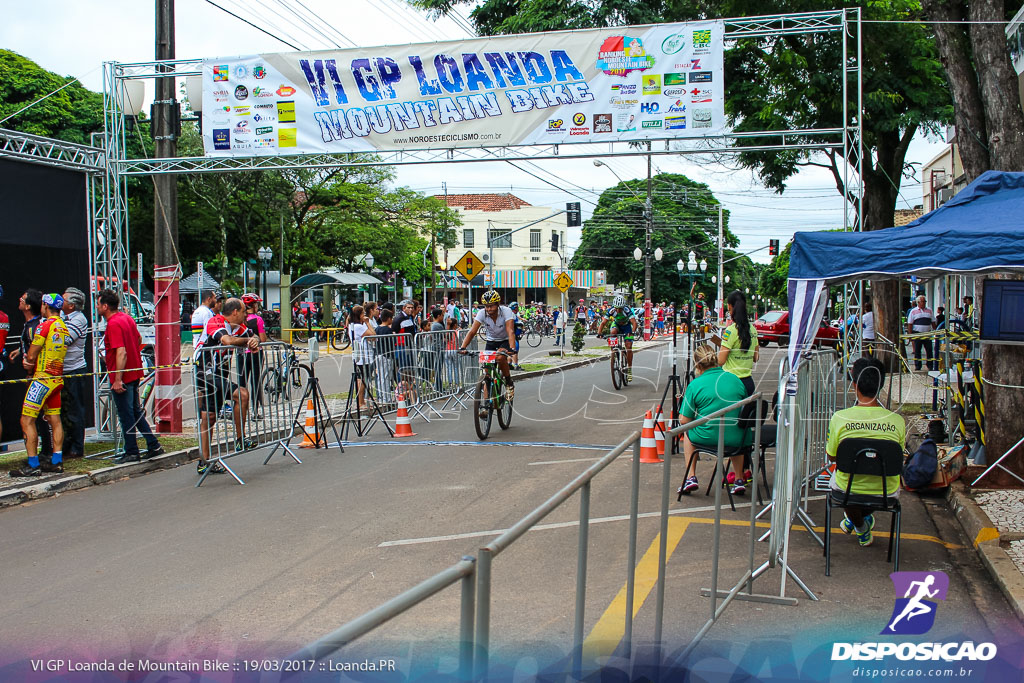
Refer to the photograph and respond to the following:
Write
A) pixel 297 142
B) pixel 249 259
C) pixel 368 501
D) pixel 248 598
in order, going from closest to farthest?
1. pixel 248 598
2. pixel 368 501
3. pixel 297 142
4. pixel 249 259

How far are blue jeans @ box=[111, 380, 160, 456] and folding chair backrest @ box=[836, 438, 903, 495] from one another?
801 cm

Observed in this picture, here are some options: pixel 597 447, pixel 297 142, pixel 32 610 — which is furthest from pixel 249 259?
pixel 32 610

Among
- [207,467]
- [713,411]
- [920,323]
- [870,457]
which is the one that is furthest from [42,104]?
[870,457]

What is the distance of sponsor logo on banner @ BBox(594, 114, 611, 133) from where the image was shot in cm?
1323

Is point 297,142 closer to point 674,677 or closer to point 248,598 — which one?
point 248,598

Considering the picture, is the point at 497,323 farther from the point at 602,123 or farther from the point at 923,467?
the point at 923,467

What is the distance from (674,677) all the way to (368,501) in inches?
174

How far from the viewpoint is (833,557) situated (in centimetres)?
631

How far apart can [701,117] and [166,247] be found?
837 cm

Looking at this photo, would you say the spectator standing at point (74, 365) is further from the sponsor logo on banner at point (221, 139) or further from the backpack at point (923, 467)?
the backpack at point (923, 467)

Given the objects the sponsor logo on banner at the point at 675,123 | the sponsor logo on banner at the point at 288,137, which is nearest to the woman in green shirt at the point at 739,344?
the sponsor logo on banner at the point at 675,123

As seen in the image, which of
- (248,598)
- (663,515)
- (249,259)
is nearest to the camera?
(663,515)

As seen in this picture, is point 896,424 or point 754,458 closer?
point 754,458

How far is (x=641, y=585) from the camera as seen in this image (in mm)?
4895
